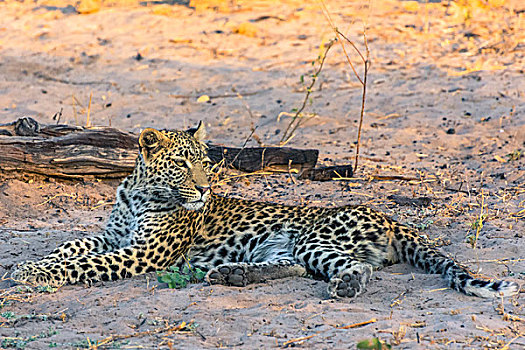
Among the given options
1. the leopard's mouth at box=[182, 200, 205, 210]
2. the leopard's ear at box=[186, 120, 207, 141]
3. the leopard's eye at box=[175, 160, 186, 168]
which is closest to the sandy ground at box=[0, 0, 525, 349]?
the leopard's mouth at box=[182, 200, 205, 210]

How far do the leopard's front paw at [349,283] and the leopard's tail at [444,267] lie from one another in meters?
0.64

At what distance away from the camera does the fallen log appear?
8.19 meters

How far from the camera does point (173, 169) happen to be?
627cm

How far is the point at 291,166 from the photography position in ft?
29.9

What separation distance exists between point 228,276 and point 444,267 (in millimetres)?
1677

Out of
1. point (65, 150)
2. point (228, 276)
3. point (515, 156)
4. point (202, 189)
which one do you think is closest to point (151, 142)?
point (202, 189)

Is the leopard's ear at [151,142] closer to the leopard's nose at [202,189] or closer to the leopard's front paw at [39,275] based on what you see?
the leopard's nose at [202,189]

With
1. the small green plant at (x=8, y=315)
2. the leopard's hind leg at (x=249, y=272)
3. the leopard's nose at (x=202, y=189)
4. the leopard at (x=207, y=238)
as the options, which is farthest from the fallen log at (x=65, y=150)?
the small green plant at (x=8, y=315)

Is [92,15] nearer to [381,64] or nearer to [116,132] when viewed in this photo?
[381,64]

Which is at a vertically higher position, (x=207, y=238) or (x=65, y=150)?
(x=65, y=150)

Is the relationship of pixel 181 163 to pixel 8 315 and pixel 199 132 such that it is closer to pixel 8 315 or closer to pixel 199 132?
pixel 199 132

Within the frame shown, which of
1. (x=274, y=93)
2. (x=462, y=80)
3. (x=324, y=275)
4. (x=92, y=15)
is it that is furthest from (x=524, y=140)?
(x=92, y=15)

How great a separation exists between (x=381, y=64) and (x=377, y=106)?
2.04 m

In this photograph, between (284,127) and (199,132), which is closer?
(199,132)
